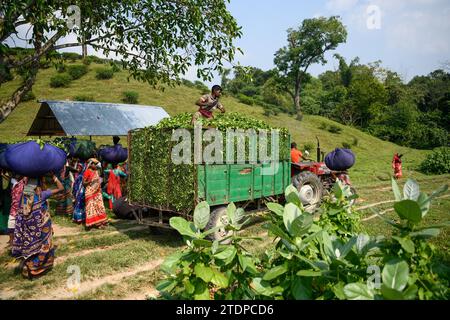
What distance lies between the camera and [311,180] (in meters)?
9.62

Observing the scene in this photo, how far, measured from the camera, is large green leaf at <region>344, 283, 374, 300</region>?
139 centimetres

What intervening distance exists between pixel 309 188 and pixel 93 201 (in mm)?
5894

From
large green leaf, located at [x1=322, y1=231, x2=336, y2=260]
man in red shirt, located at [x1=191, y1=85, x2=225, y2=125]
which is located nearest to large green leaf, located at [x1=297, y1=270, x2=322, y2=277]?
large green leaf, located at [x1=322, y1=231, x2=336, y2=260]

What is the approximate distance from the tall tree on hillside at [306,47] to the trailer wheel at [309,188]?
38.3 m

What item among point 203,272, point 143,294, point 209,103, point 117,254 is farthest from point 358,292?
point 209,103

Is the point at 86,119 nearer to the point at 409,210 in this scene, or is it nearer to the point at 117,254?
the point at 117,254

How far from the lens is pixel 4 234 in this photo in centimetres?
823

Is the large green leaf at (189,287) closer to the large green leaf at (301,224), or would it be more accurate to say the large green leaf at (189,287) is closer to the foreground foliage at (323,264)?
the foreground foliage at (323,264)

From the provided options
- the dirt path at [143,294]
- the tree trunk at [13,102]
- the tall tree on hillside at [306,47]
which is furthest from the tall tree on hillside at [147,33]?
the tall tree on hillside at [306,47]

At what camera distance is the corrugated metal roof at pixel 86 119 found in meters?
13.7

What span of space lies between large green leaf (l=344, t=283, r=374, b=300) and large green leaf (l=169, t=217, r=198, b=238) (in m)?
0.83

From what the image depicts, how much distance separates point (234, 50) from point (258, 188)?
13.1 ft
